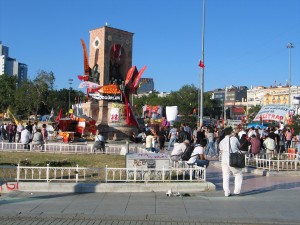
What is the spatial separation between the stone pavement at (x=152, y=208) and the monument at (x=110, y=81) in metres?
27.1

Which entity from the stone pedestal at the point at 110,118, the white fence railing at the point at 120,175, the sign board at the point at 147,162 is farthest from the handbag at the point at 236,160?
the stone pedestal at the point at 110,118

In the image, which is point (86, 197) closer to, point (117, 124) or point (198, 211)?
point (198, 211)

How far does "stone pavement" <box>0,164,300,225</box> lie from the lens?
8008 millimetres

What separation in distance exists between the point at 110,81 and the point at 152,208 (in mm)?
32733

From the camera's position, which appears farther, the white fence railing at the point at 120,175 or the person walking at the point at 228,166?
the white fence railing at the point at 120,175

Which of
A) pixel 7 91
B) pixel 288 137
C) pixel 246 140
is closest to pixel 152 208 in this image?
pixel 246 140

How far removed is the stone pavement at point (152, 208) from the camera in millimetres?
8008

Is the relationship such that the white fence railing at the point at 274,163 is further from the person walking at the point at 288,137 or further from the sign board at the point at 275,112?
A: the person walking at the point at 288,137

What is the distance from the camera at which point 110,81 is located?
4103 cm

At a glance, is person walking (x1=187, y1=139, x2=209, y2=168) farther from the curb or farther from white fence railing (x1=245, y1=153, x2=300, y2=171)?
white fence railing (x1=245, y1=153, x2=300, y2=171)

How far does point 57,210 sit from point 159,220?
7.22 feet

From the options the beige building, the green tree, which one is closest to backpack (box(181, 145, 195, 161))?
the green tree

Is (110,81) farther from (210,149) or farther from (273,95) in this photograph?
(273,95)

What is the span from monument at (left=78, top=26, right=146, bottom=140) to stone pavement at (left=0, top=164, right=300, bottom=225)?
27132mm
